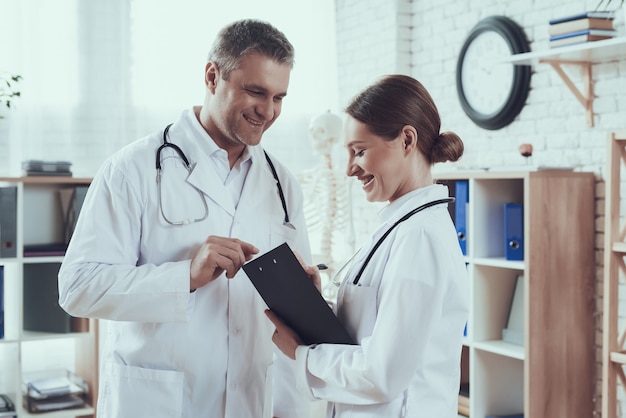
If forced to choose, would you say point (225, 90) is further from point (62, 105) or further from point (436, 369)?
point (62, 105)

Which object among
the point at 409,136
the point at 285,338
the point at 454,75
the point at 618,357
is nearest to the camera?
the point at 409,136

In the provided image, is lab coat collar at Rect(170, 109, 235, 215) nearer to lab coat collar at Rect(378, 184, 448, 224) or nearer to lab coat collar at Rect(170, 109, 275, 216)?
lab coat collar at Rect(170, 109, 275, 216)

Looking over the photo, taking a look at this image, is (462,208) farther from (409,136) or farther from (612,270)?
(409,136)

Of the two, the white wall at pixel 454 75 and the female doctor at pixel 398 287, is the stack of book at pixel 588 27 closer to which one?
the white wall at pixel 454 75

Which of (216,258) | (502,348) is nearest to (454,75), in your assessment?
(502,348)

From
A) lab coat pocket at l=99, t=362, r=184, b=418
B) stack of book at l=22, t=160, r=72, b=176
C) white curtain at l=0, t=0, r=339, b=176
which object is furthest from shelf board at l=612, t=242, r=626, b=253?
white curtain at l=0, t=0, r=339, b=176

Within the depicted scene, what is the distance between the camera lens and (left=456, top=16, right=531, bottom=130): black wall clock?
3703 mm

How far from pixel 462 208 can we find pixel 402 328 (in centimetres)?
213

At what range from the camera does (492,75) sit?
12.8 ft

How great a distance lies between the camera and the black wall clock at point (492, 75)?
3703mm

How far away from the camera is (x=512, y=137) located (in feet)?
12.4

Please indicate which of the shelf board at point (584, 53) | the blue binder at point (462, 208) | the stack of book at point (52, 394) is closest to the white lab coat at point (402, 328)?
the shelf board at point (584, 53)

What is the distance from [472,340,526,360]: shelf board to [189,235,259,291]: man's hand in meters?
1.91

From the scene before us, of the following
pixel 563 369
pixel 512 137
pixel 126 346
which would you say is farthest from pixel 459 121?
pixel 126 346
